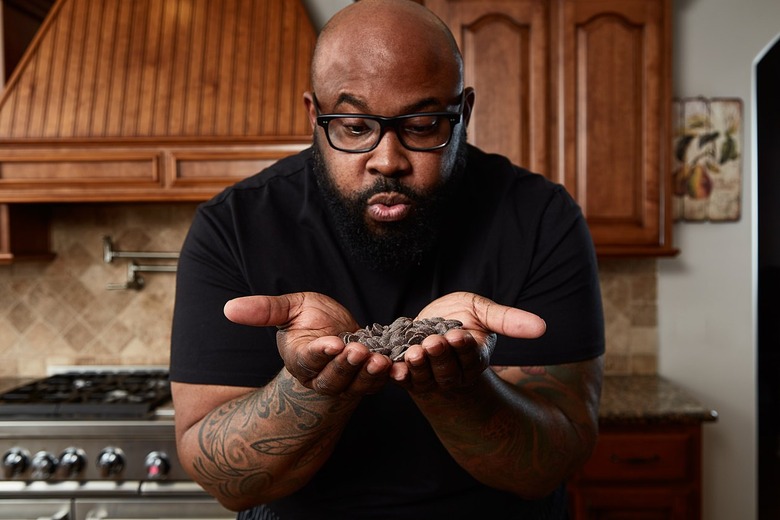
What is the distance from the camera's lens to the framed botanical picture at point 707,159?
2.65 meters

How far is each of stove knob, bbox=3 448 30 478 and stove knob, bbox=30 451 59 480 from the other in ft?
0.08

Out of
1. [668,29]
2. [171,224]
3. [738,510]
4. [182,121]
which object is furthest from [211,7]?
[738,510]

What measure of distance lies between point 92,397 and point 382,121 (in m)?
1.67

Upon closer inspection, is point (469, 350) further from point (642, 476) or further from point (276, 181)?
point (642, 476)

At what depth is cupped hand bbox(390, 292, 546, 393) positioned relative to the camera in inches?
27.6

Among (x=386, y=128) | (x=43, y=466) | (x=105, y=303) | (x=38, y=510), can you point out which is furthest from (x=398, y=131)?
(x=105, y=303)

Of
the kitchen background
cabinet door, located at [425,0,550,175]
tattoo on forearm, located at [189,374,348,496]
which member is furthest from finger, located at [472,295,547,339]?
the kitchen background

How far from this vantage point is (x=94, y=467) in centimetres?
208

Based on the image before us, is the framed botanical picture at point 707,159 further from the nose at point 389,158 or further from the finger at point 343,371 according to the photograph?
the finger at point 343,371

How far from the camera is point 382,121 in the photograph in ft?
3.30

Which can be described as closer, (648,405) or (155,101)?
(648,405)

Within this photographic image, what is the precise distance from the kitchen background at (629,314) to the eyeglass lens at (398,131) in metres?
1.82

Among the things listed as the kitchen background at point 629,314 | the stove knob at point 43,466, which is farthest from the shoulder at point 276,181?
the kitchen background at point 629,314

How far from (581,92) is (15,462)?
209 centimetres
